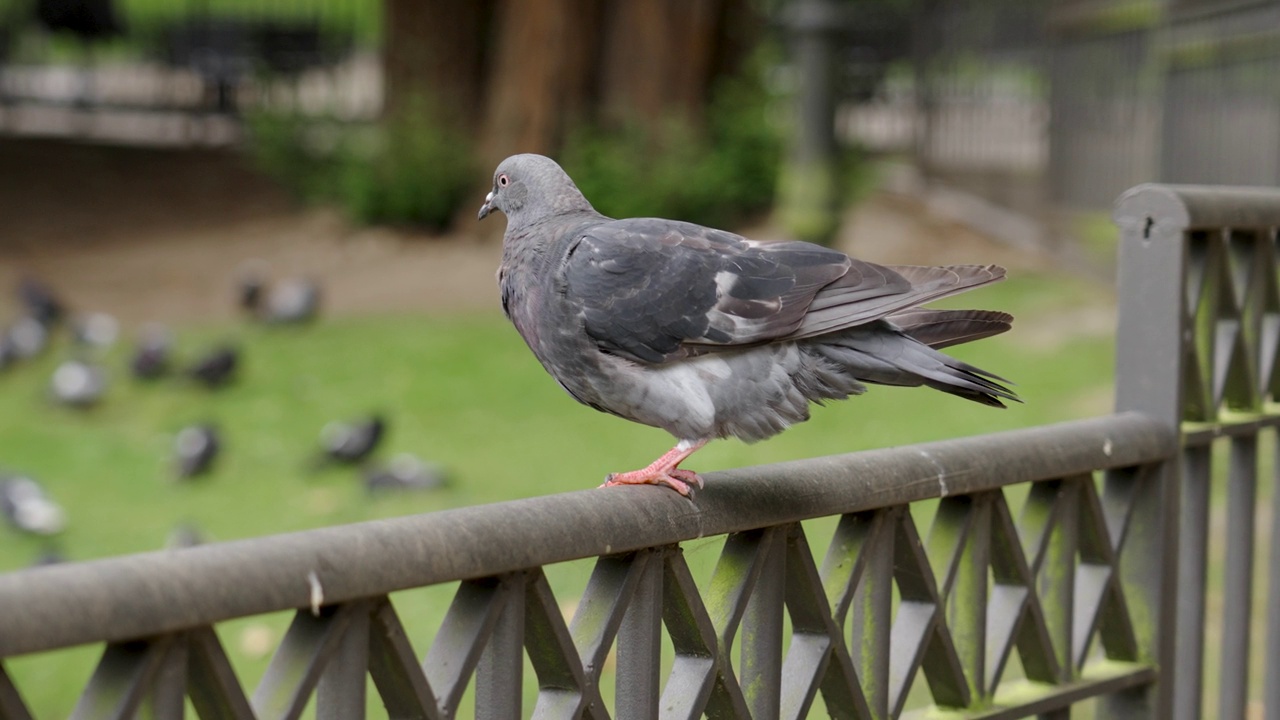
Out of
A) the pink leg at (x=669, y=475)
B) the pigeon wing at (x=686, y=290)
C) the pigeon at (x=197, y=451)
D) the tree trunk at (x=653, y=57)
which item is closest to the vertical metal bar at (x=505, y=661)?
the pink leg at (x=669, y=475)

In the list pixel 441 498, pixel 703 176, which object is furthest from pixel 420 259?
pixel 441 498

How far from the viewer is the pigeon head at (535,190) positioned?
269 cm

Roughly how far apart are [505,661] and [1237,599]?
1.73 metres

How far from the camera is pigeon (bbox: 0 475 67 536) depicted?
662 cm

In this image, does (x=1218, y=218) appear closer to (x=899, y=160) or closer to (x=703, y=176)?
(x=703, y=176)

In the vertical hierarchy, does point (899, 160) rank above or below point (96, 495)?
above

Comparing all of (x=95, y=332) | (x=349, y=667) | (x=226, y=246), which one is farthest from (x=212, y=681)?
(x=226, y=246)

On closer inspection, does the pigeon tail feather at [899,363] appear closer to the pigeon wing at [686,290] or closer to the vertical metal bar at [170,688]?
the pigeon wing at [686,290]

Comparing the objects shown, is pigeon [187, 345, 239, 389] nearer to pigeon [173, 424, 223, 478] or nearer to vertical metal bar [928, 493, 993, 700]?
pigeon [173, 424, 223, 478]

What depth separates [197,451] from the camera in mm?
7379

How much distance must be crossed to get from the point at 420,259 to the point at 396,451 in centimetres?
400

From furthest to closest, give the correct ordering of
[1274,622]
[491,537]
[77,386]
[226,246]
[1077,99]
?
[226,246]
[1077,99]
[77,386]
[1274,622]
[491,537]

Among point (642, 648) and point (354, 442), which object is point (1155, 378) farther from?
point (354, 442)

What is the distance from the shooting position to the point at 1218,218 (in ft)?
9.14
